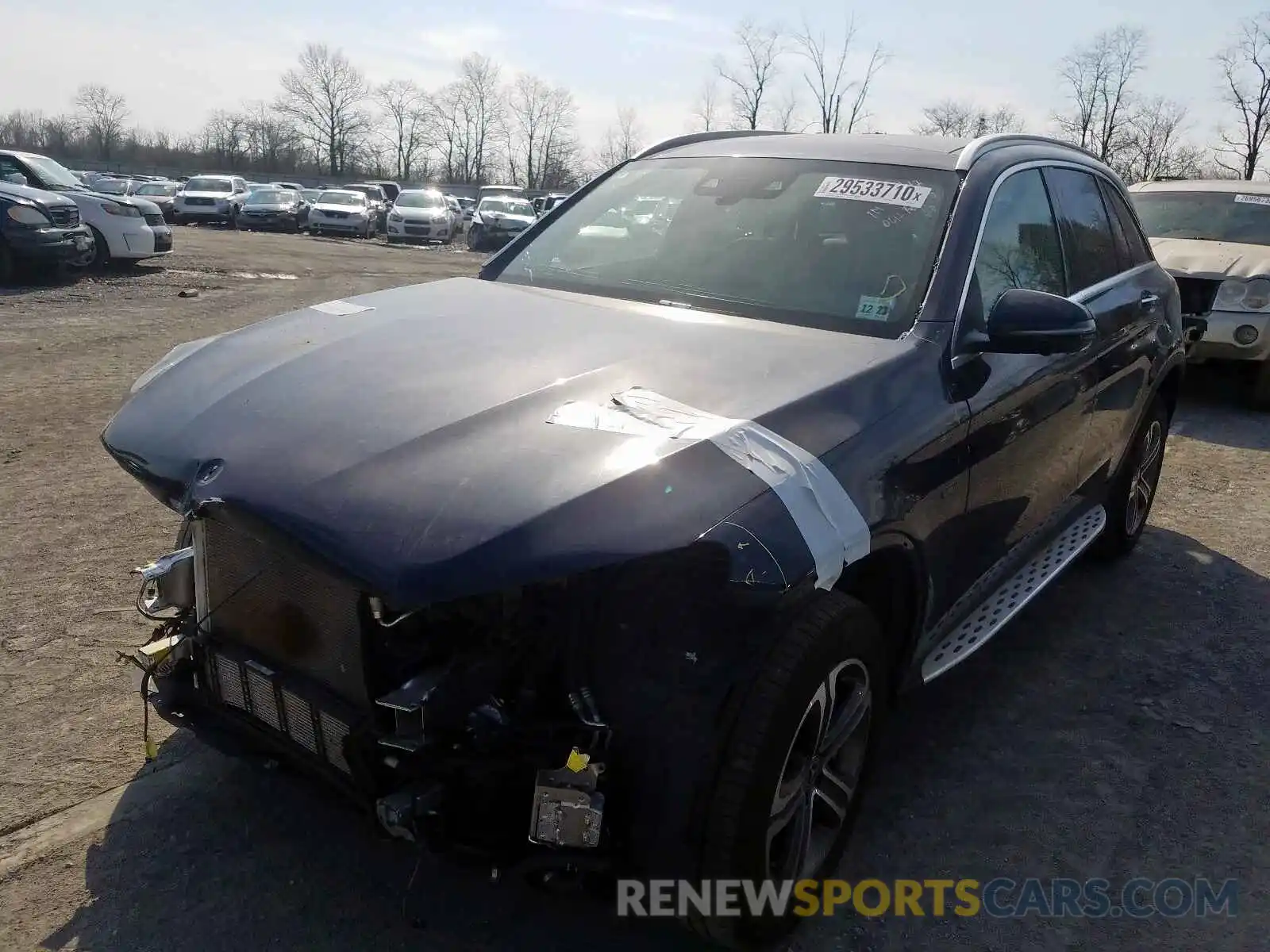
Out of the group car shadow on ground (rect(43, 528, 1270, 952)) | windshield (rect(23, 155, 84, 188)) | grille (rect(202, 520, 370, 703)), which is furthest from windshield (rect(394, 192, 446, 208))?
grille (rect(202, 520, 370, 703))

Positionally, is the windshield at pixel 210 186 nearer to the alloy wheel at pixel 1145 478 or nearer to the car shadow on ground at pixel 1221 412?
the car shadow on ground at pixel 1221 412

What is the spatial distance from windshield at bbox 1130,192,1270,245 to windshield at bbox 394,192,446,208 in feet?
74.7

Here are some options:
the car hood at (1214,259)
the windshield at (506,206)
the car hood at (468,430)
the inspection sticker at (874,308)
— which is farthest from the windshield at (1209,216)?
the windshield at (506,206)

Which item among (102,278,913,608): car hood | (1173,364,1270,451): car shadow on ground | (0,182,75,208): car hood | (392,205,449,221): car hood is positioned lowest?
(1173,364,1270,451): car shadow on ground

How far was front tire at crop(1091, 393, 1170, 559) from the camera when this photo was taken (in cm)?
468

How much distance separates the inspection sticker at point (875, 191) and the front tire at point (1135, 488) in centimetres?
208

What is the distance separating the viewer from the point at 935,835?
2.83m

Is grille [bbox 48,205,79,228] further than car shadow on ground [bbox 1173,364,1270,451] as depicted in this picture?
Yes

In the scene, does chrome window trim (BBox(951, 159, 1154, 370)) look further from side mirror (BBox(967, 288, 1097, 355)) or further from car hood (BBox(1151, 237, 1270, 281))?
car hood (BBox(1151, 237, 1270, 281))

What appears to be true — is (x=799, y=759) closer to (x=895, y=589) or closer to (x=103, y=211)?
(x=895, y=589)

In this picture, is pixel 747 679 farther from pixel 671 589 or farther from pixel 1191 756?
pixel 1191 756

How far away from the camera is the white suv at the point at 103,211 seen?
13492mm

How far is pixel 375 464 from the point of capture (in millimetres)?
2039

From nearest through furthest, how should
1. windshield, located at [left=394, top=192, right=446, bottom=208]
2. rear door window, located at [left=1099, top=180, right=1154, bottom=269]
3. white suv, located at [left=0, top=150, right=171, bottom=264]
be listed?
1. rear door window, located at [left=1099, top=180, right=1154, bottom=269]
2. white suv, located at [left=0, top=150, right=171, bottom=264]
3. windshield, located at [left=394, top=192, right=446, bottom=208]
